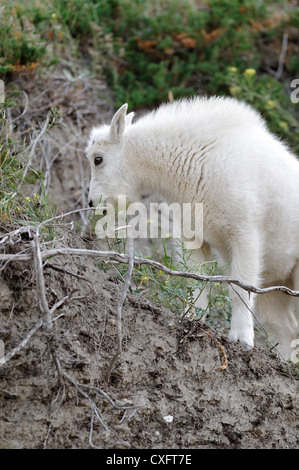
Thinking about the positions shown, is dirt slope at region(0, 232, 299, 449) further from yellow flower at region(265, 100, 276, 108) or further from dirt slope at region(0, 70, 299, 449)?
yellow flower at region(265, 100, 276, 108)

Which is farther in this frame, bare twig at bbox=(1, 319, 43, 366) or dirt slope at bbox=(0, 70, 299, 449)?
dirt slope at bbox=(0, 70, 299, 449)

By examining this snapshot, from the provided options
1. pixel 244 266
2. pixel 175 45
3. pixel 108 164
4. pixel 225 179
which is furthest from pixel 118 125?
pixel 175 45

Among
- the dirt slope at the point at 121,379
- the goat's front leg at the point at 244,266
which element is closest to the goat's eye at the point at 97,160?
the dirt slope at the point at 121,379

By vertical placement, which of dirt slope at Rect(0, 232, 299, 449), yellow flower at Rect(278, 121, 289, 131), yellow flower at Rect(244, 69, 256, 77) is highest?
yellow flower at Rect(244, 69, 256, 77)

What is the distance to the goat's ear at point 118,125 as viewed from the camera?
243 inches

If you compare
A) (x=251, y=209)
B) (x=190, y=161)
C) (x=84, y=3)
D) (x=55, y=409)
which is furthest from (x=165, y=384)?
(x=84, y=3)

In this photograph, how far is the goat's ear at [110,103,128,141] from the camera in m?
6.16

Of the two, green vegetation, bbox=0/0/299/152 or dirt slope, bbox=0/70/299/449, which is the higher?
green vegetation, bbox=0/0/299/152

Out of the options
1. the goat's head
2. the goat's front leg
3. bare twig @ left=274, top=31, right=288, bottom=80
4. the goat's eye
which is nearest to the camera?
the goat's front leg

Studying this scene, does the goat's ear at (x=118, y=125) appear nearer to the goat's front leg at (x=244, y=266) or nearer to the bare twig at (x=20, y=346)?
the goat's front leg at (x=244, y=266)

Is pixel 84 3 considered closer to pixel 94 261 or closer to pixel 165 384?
pixel 94 261

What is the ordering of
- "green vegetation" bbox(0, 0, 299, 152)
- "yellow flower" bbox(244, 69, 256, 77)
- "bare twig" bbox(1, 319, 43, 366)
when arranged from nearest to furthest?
"bare twig" bbox(1, 319, 43, 366) → "yellow flower" bbox(244, 69, 256, 77) → "green vegetation" bbox(0, 0, 299, 152)

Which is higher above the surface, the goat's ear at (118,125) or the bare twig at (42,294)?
the goat's ear at (118,125)

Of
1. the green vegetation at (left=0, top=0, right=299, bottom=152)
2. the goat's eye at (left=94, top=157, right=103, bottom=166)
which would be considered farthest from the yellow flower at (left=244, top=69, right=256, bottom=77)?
the goat's eye at (left=94, top=157, right=103, bottom=166)
